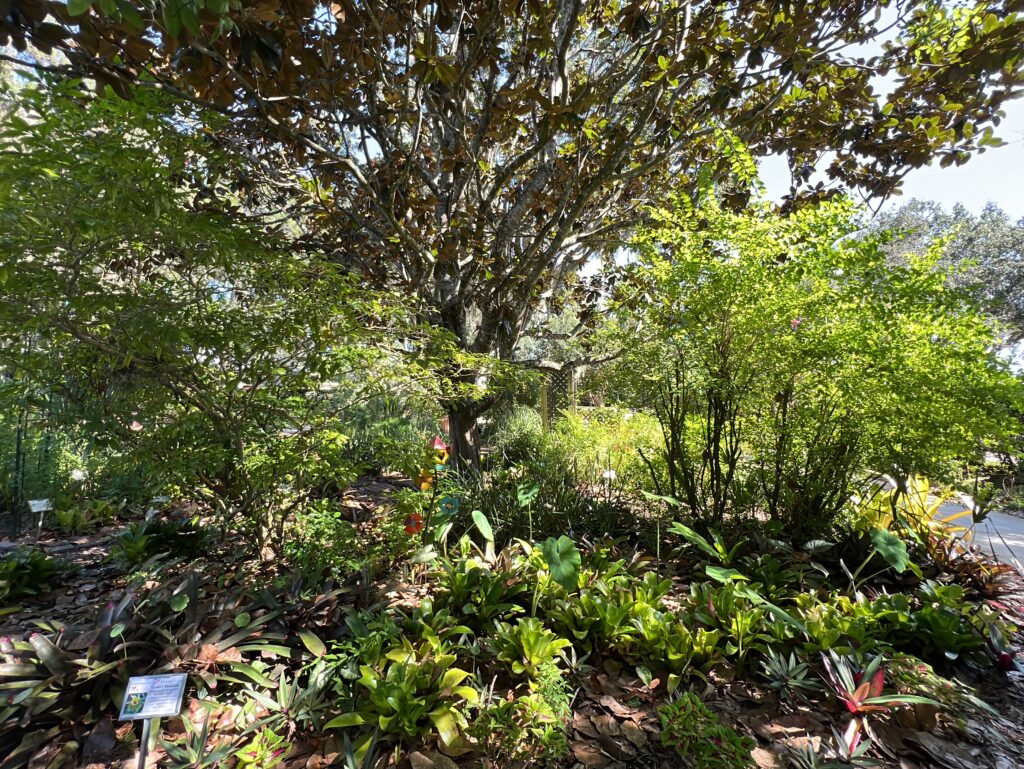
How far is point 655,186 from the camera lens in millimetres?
4758

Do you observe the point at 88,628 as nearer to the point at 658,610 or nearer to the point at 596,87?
the point at 658,610

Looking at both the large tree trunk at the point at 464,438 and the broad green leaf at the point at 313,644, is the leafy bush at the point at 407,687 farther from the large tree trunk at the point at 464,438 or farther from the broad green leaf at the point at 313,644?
the large tree trunk at the point at 464,438

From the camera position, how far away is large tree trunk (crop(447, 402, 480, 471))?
455 cm

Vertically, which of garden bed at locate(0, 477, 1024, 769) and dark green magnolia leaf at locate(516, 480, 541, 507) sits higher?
dark green magnolia leaf at locate(516, 480, 541, 507)

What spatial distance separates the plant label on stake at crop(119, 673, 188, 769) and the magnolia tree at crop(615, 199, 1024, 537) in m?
2.93

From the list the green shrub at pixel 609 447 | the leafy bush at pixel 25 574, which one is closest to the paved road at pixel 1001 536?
the green shrub at pixel 609 447

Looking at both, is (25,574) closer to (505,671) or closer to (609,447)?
(505,671)

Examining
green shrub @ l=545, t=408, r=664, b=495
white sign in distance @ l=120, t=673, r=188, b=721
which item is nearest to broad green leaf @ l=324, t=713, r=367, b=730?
white sign in distance @ l=120, t=673, r=188, b=721

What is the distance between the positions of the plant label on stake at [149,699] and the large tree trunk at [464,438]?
3152 mm

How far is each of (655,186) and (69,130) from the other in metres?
4.44

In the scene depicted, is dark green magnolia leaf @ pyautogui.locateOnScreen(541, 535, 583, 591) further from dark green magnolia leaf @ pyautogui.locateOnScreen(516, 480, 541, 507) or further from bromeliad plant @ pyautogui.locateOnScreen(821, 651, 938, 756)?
bromeliad plant @ pyautogui.locateOnScreen(821, 651, 938, 756)

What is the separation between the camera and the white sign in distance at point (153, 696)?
4.49ft

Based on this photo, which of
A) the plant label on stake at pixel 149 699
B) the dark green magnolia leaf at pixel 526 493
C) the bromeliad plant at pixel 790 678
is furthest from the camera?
the dark green magnolia leaf at pixel 526 493

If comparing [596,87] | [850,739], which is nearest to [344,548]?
[850,739]
